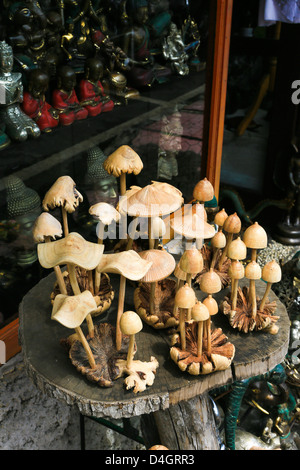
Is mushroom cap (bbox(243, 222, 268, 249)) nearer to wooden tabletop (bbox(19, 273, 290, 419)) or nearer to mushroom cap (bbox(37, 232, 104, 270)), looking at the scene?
wooden tabletop (bbox(19, 273, 290, 419))

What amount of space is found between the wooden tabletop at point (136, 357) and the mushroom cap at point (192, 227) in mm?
317

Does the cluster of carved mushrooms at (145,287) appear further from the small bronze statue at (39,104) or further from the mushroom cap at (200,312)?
the small bronze statue at (39,104)

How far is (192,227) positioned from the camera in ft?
4.31

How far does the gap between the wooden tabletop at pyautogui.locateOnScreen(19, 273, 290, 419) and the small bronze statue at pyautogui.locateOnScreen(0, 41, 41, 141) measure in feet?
2.47

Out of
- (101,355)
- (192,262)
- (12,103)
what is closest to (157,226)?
(192,262)

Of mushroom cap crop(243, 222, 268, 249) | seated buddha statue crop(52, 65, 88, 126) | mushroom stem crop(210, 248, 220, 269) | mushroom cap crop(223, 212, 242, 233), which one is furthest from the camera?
seated buddha statue crop(52, 65, 88, 126)

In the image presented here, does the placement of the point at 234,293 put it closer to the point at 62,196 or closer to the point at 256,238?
the point at 256,238

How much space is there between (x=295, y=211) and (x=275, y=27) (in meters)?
1.22

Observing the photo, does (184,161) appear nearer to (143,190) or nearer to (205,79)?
(205,79)

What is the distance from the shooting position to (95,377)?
122 centimetres

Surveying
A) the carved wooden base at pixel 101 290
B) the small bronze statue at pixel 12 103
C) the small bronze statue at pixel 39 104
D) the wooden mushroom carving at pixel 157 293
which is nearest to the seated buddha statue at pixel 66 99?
the small bronze statue at pixel 39 104

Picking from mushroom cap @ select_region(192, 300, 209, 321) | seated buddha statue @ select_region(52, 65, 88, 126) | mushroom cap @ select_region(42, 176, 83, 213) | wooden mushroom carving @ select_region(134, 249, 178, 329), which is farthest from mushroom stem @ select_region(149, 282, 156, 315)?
seated buddha statue @ select_region(52, 65, 88, 126)

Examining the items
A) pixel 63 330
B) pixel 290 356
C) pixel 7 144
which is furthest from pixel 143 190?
pixel 290 356

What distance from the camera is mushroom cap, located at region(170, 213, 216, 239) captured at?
130 cm
